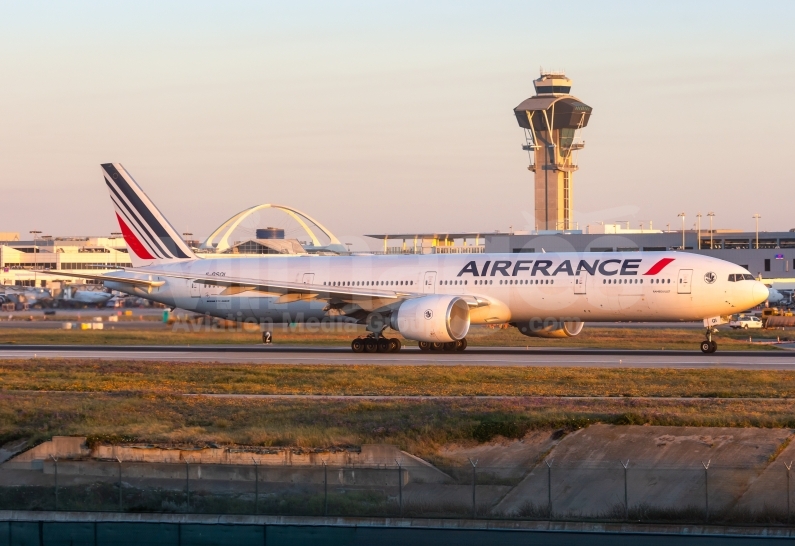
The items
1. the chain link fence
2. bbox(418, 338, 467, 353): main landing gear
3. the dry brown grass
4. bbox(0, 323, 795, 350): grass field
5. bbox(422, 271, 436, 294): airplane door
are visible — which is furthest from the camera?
bbox(0, 323, 795, 350): grass field

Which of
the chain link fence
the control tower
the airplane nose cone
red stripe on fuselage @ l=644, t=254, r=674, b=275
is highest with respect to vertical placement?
the control tower

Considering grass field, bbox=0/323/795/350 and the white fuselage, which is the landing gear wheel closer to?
the white fuselage

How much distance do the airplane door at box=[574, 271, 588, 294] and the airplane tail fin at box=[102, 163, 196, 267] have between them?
816 inches

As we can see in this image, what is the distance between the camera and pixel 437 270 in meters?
43.1

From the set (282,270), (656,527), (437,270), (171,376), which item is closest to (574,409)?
(656,527)

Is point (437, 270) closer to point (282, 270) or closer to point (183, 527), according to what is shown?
point (282, 270)

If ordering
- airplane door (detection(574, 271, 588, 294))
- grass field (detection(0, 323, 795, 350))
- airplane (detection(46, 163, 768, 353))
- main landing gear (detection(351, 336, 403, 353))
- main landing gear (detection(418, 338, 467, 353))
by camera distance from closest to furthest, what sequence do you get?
1. airplane (detection(46, 163, 768, 353))
2. airplane door (detection(574, 271, 588, 294))
3. main landing gear (detection(351, 336, 403, 353))
4. main landing gear (detection(418, 338, 467, 353))
5. grass field (detection(0, 323, 795, 350))

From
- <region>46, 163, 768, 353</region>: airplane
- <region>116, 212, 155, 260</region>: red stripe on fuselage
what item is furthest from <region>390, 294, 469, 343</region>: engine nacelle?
<region>116, 212, 155, 260</region>: red stripe on fuselage

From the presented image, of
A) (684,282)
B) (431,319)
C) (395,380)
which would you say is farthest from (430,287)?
(395,380)

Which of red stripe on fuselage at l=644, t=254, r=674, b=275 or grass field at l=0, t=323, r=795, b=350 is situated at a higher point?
red stripe on fuselage at l=644, t=254, r=674, b=275

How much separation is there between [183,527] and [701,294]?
2727 centimetres

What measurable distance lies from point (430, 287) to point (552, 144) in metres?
120

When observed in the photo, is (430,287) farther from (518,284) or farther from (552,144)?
(552,144)

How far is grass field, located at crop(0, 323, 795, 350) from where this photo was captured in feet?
158
